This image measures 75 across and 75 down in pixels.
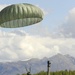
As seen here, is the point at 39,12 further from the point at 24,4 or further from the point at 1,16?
the point at 1,16

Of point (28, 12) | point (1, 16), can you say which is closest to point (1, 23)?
point (1, 16)

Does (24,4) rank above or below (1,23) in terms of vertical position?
above

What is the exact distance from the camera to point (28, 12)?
53.5 meters

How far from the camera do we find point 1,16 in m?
53.6

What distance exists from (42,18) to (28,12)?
13.4ft

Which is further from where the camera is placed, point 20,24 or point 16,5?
point 20,24

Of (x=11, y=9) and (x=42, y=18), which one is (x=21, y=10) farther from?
(x=42, y=18)

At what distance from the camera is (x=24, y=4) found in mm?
54781

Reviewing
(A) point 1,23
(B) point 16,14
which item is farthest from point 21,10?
(A) point 1,23

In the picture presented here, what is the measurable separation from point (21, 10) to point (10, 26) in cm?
578

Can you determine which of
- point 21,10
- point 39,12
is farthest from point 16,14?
point 39,12

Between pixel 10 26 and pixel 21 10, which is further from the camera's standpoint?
pixel 10 26

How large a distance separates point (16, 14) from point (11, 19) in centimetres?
127

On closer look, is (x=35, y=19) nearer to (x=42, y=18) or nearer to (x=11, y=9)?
(x=42, y=18)
